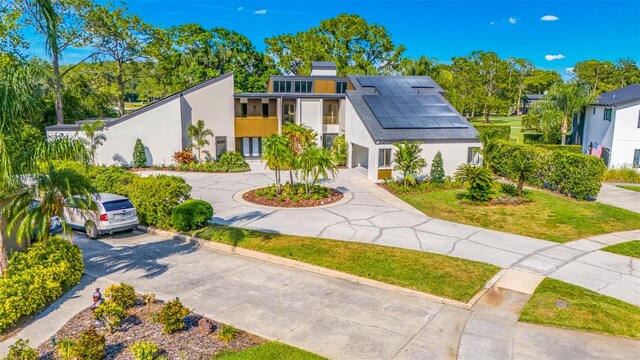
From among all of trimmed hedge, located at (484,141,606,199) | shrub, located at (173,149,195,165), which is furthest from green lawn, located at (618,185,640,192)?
shrub, located at (173,149,195,165)

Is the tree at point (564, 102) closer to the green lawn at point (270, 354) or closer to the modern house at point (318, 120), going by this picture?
the modern house at point (318, 120)

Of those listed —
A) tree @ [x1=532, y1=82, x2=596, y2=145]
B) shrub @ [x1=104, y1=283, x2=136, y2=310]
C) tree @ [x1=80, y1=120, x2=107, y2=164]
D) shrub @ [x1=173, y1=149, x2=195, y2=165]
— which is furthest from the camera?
tree @ [x1=532, y1=82, x2=596, y2=145]

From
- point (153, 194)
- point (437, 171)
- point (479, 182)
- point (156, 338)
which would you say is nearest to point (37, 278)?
point (156, 338)

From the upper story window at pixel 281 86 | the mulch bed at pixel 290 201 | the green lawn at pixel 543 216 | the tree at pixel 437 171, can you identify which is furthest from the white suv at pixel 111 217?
the upper story window at pixel 281 86

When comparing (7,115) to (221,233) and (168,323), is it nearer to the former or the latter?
(168,323)

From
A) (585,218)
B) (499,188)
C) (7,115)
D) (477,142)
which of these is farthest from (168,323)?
(477,142)

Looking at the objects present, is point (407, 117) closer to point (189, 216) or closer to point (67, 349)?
point (189, 216)

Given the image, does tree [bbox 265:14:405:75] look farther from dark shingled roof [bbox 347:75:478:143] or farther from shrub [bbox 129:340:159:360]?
shrub [bbox 129:340:159:360]
